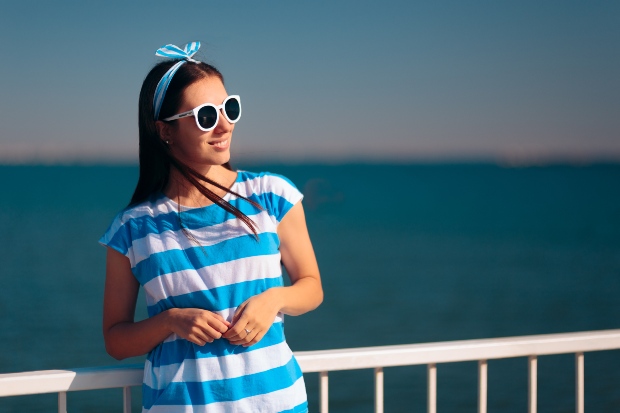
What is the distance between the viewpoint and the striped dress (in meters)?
1.62

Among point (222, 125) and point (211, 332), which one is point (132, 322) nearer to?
point (211, 332)

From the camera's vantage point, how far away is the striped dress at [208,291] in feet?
5.30

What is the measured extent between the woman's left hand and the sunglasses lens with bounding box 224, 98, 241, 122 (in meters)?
0.34

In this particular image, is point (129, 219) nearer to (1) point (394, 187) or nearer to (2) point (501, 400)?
(2) point (501, 400)

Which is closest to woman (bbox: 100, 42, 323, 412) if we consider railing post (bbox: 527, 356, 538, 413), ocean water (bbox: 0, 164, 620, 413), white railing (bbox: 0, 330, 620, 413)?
white railing (bbox: 0, 330, 620, 413)

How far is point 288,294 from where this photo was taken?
167cm

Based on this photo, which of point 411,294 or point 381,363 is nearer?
point 381,363

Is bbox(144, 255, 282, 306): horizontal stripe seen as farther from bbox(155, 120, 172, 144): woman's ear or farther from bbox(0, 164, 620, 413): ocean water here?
bbox(0, 164, 620, 413): ocean water

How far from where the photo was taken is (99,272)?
741 inches

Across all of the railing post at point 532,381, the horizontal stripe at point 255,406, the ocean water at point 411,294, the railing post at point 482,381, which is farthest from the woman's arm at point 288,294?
the ocean water at point 411,294

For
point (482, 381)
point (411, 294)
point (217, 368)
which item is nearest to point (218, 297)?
point (217, 368)

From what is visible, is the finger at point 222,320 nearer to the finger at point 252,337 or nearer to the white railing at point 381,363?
the finger at point 252,337

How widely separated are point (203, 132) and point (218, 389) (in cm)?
49

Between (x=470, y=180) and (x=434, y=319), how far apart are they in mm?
52333
